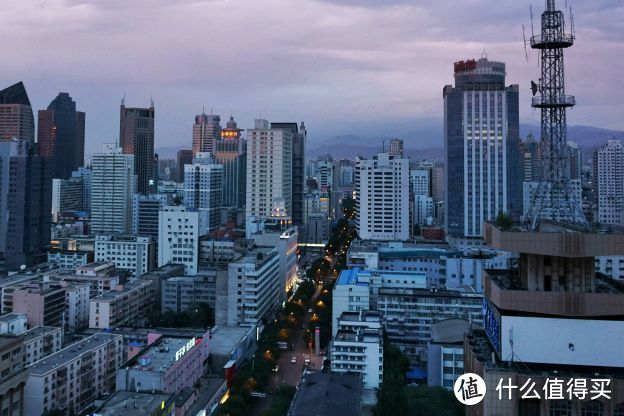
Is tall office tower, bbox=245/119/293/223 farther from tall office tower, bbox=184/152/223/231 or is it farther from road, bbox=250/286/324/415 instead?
road, bbox=250/286/324/415

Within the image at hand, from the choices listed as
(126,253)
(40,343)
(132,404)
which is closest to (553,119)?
(132,404)

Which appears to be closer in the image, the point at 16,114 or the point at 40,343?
the point at 40,343

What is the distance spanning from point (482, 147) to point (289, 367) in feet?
69.2

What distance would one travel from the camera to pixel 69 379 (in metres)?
13.6

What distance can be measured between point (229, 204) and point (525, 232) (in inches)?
1858

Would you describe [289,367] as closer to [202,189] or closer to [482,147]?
[482,147]

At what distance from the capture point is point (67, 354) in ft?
47.0

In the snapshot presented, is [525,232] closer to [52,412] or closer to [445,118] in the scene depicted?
[52,412]

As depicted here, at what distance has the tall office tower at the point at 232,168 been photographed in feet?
175

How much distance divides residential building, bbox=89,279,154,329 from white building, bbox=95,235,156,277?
5637 mm

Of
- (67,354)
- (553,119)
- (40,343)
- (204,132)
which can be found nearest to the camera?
(553,119)

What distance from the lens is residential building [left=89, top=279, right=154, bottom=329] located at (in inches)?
751

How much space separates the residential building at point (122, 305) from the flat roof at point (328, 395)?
874 centimetres

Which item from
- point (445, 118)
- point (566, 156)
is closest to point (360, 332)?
point (566, 156)
